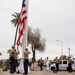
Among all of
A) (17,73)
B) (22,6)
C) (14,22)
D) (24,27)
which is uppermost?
(14,22)

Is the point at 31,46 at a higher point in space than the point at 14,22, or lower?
lower

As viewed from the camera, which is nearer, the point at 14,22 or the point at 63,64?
the point at 63,64

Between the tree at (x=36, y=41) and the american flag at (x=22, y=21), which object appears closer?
the american flag at (x=22, y=21)

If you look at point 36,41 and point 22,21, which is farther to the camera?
point 36,41

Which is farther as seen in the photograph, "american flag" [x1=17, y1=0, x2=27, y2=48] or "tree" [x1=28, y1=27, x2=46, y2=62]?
"tree" [x1=28, y1=27, x2=46, y2=62]

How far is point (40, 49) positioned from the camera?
214 ft

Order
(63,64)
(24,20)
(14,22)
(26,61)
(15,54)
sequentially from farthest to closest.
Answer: (14,22), (63,64), (24,20), (15,54), (26,61)

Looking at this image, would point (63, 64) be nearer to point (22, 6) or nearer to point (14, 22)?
point (22, 6)

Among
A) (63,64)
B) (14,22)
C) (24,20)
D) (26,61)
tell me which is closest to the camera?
(26,61)

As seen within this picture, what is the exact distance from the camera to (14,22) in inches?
2500

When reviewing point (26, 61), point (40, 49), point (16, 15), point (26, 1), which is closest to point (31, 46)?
point (40, 49)

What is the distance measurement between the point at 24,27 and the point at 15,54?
3.08m

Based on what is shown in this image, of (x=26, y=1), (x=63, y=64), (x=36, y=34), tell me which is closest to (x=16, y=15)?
(x=36, y=34)

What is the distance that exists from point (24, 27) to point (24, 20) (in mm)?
524
